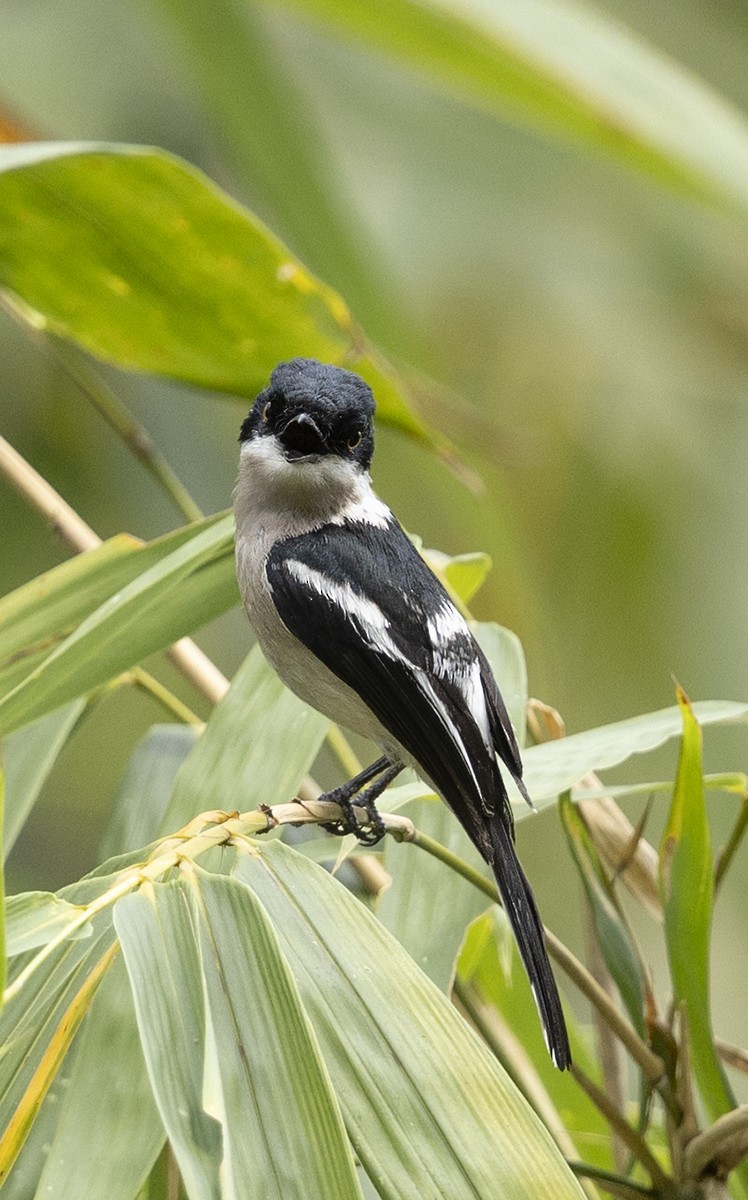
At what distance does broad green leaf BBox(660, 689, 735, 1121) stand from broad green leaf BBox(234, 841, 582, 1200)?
0.36 metres

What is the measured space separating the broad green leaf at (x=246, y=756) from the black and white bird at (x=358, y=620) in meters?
0.05

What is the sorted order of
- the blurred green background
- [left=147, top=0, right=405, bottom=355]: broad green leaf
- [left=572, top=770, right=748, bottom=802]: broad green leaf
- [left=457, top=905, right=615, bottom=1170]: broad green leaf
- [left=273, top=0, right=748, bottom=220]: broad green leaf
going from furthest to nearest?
the blurred green background < [left=147, top=0, right=405, bottom=355]: broad green leaf < [left=457, top=905, right=615, bottom=1170]: broad green leaf < [left=273, top=0, right=748, bottom=220]: broad green leaf < [left=572, top=770, right=748, bottom=802]: broad green leaf

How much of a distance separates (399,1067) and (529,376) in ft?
14.3

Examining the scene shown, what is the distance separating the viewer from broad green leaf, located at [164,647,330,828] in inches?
50.8

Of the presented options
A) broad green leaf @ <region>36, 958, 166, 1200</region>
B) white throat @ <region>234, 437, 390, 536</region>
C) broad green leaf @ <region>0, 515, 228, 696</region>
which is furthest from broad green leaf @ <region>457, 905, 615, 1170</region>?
broad green leaf @ <region>36, 958, 166, 1200</region>

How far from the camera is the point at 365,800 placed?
140cm

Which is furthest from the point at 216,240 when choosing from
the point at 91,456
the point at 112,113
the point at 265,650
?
the point at 112,113

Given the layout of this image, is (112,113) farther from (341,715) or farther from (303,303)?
(341,715)

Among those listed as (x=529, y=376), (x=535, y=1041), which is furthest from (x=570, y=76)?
(x=529, y=376)

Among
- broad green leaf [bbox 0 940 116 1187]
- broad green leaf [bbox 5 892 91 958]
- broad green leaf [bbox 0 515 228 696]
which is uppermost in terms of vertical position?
broad green leaf [bbox 0 515 228 696]

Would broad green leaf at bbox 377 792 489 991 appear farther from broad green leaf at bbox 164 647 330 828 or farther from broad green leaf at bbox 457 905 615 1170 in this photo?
broad green leaf at bbox 457 905 615 1170

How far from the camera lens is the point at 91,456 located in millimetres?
4207

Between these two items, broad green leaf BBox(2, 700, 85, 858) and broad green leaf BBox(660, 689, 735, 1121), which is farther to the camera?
broad green leaf BBox(2, 700, 85, 858)

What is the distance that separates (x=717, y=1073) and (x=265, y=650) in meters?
0.62
